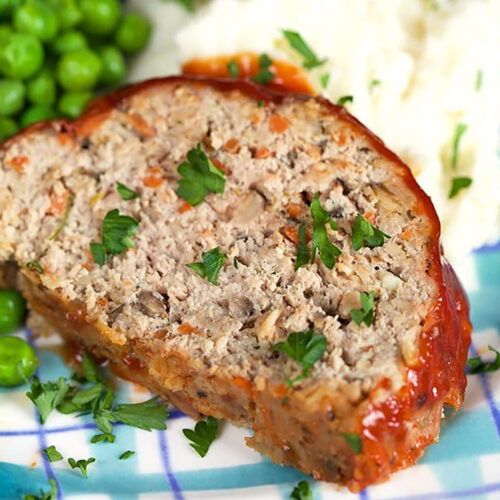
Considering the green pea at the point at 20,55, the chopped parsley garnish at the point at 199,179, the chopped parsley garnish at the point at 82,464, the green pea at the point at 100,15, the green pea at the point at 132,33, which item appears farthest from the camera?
the green pea at the point at 132,33

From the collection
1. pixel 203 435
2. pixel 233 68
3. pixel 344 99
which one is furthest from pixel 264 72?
pixel 203 435

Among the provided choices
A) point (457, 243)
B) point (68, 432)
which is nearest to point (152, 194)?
point (68, 432)

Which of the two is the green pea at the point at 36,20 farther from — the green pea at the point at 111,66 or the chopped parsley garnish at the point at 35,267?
the chopped parsley garnish at the point at 35,267

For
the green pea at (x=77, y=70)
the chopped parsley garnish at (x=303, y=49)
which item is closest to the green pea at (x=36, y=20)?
the green pea at (x=77, y=70)

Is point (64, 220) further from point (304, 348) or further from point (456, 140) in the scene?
point (456, 140)

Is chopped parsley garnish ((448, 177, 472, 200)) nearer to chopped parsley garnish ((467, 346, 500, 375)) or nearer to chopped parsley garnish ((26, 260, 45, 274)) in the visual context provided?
chopped parsley garnish ((467, 346, 500, 375))

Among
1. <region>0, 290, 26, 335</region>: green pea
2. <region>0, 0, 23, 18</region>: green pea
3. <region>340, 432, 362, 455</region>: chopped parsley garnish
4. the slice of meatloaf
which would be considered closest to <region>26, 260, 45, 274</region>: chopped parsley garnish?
the slice of meatloaf
